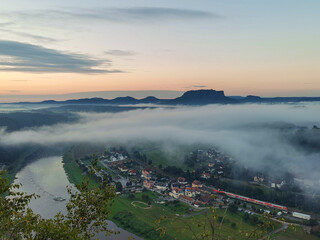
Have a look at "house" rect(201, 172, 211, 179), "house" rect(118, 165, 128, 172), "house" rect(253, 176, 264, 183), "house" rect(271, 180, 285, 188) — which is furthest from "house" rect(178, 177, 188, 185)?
"house" rect(271, 180, 285, 188)

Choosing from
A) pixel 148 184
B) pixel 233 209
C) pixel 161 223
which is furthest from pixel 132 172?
pixel 233 209

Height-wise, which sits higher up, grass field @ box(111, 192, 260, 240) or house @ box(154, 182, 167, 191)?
grass field @ box(111, 192, 260, 240)

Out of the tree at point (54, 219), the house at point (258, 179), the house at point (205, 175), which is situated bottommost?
the house at point (258, 179)

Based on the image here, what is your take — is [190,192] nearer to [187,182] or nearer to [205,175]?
[187,182]

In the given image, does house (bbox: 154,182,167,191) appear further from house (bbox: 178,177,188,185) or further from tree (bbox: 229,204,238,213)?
tree (bbox: 229,204,238,213)

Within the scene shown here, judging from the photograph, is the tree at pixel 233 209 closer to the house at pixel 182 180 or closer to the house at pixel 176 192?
the house at pixel 176 192

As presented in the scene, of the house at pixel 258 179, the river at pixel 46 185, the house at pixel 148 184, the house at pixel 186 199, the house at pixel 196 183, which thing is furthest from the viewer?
the house at pixel 258 179

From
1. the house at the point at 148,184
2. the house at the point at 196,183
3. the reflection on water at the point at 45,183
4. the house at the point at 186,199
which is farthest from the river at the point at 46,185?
the house at the point at 196,183

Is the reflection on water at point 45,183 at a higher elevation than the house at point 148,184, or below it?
higher
